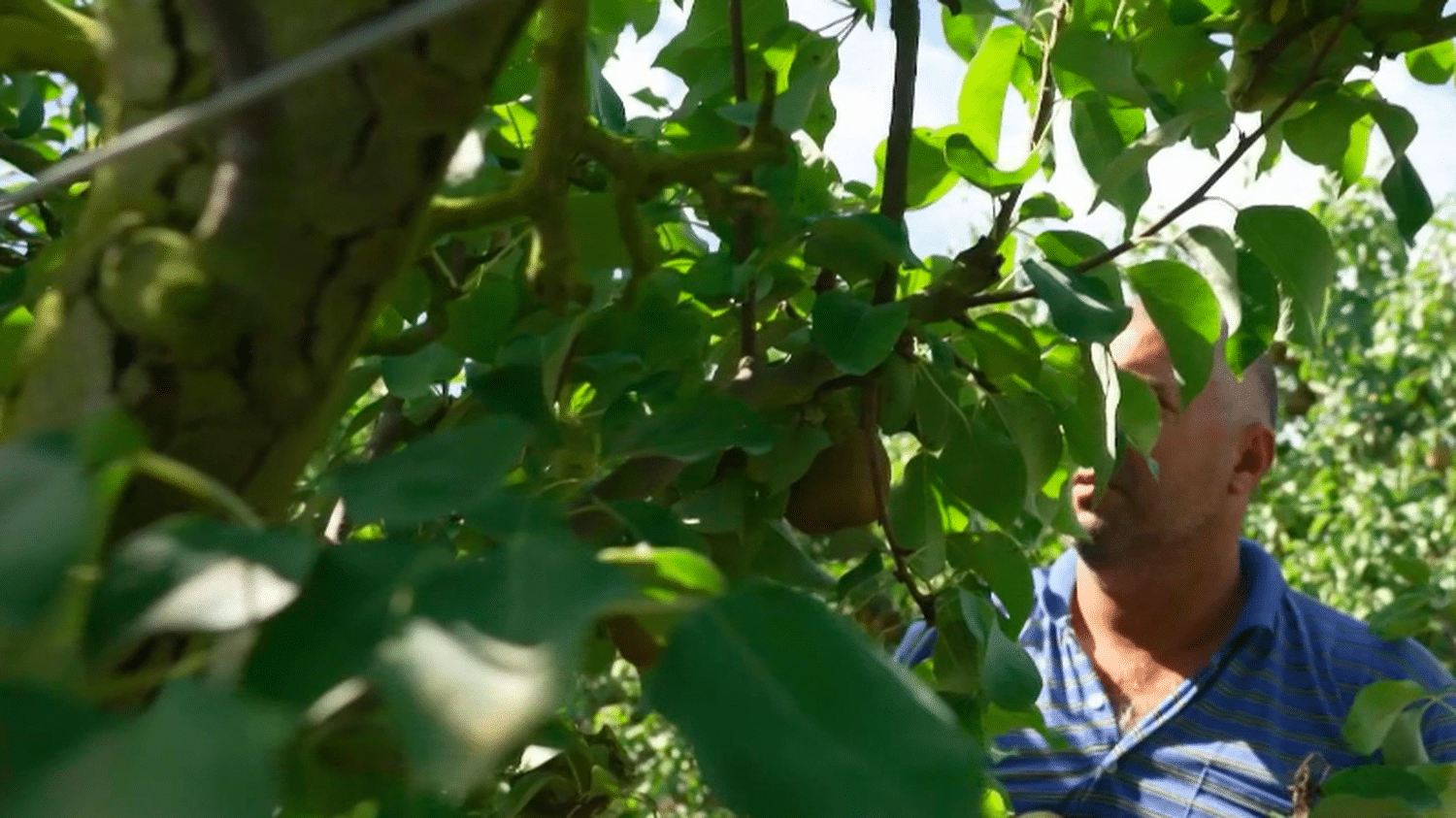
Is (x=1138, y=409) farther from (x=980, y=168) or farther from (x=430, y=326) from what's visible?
(x=430, y=326)

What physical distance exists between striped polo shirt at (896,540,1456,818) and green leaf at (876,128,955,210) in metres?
1.03

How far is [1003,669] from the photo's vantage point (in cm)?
84

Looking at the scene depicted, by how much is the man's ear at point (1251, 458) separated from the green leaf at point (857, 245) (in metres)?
1.75

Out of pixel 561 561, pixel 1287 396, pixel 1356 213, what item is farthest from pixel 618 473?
pixel 1356 213

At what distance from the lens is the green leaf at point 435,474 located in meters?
0.39

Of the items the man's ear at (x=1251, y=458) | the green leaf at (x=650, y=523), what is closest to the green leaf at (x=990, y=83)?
the green leaf at (x=650, y=523)

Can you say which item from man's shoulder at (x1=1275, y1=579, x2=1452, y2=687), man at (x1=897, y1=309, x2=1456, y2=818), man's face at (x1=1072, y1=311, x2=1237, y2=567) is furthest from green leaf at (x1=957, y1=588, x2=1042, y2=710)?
man's face at (x1=1072, y1=311, x2=1237, y2=567)

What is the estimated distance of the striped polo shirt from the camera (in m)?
1.96

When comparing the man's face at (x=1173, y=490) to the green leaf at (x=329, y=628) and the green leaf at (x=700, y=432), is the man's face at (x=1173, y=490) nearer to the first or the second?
the green leaf at (x=700, y=432)

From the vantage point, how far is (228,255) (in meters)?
0.41

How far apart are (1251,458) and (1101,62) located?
1811 mm

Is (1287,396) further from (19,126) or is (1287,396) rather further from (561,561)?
(561,561)

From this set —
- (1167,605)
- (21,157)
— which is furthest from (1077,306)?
(1167,605)

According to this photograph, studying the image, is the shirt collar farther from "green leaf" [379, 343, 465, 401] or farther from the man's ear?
"green leaf" [379, 343, 465, 401]
